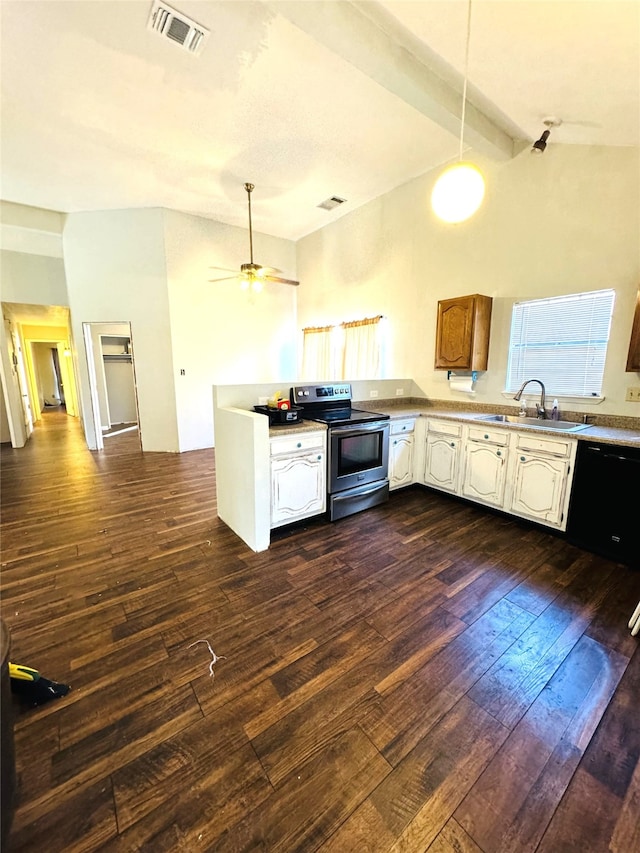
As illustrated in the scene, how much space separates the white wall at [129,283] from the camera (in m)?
5.11

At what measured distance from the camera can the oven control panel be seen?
3.18m

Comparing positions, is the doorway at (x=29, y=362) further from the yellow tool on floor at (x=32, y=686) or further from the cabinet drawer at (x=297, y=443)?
the yellow tool on floor at (x=32, y=686)

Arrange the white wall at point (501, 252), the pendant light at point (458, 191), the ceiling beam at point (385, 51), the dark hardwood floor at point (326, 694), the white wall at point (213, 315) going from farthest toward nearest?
the white wall at point (213, 315) < the white wall at point (501, 252) < the ceiling beam at point (385, 51) < the pendant light at point (458, 191) < the dark hardwood floor at point (326, 694)

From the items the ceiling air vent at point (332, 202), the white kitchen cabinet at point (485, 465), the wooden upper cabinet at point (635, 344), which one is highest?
the ceiling air vent at point (332, 202)

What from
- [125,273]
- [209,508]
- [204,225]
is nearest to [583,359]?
[209,508]

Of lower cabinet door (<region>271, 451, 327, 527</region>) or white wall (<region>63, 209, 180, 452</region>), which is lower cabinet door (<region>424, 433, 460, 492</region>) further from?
white wall (<region>63, 209, 180, 452</region>)

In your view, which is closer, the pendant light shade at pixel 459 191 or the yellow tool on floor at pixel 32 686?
the yellow tool on floor at pixel 32 686

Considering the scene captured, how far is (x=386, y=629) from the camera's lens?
6.18 ft

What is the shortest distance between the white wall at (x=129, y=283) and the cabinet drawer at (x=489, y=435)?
14.5 ft

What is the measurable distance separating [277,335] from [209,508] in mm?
4042

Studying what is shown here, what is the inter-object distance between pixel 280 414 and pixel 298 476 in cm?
54

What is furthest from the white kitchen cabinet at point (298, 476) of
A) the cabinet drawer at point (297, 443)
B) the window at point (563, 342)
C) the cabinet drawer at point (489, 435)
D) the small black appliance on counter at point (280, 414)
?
the window at point (563, 342)

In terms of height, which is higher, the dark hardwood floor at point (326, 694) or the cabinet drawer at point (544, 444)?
the cabinet drawer at point (544, 444)

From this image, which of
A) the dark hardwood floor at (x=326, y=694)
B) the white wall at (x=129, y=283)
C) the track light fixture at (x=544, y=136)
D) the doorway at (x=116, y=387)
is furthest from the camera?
the doorway at (x=116, y=387)
